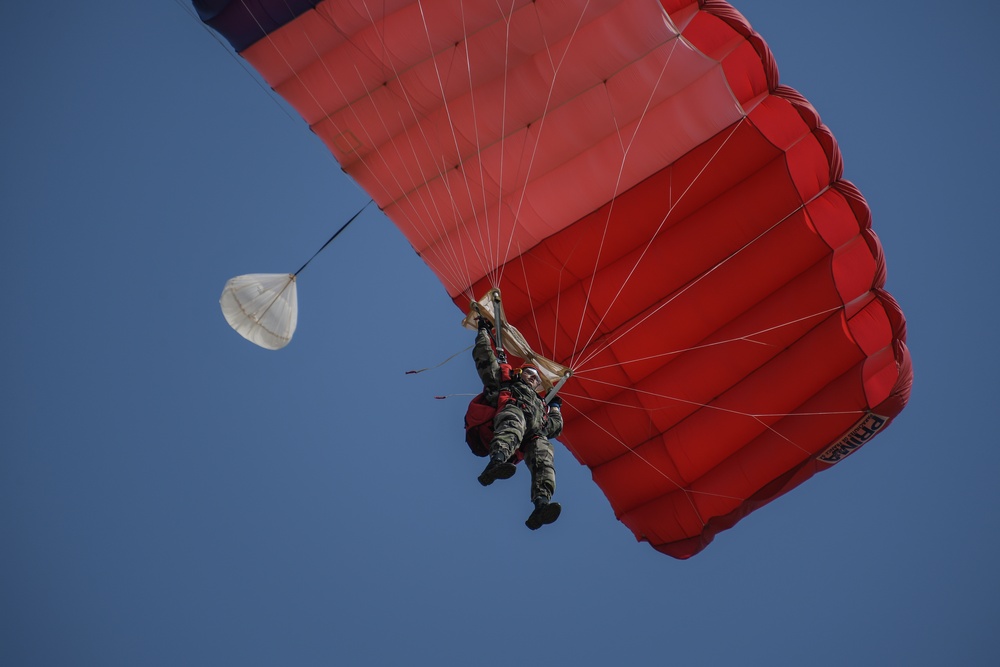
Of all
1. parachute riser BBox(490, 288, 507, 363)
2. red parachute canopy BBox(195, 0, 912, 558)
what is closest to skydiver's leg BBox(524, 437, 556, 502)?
parachute riser BBox(490, 288, 507, 363)

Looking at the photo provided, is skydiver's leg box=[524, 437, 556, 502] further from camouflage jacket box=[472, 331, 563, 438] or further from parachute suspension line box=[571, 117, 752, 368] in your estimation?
parachute suspension line box=[571, 117, 752, 368]

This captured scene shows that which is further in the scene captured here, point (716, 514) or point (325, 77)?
point (716, 514)

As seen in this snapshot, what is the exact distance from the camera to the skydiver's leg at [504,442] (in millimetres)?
6863

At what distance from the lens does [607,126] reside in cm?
852

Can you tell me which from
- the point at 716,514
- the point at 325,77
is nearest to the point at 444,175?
the point at 325,77

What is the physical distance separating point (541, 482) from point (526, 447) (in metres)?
0.29

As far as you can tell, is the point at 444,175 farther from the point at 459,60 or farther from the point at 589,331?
the point at 589,331

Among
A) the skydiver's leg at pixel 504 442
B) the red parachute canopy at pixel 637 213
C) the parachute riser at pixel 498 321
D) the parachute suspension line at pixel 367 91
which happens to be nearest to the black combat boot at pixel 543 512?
the skydiver's leg at pixel 504 442

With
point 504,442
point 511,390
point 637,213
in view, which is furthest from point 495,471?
point 637,213

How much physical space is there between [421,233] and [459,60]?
57.4 inches

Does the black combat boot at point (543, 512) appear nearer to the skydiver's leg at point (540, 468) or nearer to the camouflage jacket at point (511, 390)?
the skydiver's leg at point (540, 468)

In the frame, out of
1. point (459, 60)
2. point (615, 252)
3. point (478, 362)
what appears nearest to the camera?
point (478, 362)

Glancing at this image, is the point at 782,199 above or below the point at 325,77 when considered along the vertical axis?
below

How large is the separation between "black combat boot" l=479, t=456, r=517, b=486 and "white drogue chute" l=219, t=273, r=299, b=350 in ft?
7.90
